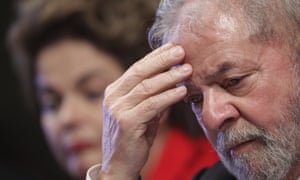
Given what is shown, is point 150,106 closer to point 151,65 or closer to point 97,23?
point 151,65

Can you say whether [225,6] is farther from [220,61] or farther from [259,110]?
[259,110]

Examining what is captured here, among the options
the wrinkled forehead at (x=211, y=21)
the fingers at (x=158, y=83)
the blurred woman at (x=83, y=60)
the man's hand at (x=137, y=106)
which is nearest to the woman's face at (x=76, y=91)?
the blurred woman at (x=83, y=60)

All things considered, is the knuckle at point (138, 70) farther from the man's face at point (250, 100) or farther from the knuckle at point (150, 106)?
the man's face at point (250, 100)

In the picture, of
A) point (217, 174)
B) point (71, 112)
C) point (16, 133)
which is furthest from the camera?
point (16, 133)

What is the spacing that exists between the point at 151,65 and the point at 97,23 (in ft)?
3.13

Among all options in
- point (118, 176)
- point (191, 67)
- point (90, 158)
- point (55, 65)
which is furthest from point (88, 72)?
point (191, 67)

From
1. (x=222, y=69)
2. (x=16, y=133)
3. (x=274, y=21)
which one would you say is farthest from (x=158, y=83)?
(x=16, y=133)

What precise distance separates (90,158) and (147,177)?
0.22 m

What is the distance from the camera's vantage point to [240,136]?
169 centimetres

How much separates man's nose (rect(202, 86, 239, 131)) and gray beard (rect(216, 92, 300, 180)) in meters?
0.03

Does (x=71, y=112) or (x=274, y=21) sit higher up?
(x=274, y=21)

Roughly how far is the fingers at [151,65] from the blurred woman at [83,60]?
80 centimetres

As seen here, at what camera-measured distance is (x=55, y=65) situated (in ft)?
8.89

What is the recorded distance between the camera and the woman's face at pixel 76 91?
106 inches
